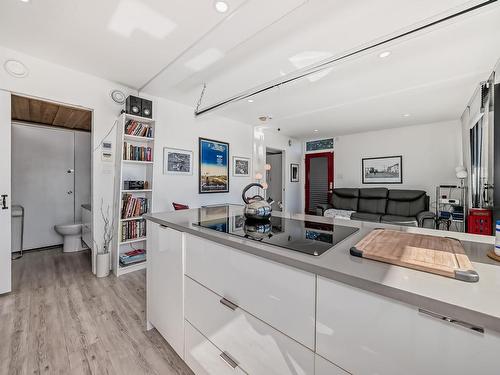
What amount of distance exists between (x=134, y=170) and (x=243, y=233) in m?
2.74

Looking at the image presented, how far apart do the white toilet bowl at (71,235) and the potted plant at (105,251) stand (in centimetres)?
106

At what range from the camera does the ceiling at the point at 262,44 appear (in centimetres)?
179

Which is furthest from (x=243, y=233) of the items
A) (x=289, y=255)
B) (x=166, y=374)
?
(x=166, y=374)

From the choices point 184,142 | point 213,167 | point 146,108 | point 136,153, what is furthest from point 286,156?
point 136,153

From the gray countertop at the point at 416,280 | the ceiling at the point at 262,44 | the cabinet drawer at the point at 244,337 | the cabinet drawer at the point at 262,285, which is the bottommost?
the cabinet drawer at the point at 244,337

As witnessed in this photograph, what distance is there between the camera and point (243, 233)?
120 centimetres

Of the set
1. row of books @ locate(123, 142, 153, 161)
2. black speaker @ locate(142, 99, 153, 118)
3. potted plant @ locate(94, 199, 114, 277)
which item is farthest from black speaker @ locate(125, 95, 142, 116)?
potted plant @ locate(94, 199, 114, 277)

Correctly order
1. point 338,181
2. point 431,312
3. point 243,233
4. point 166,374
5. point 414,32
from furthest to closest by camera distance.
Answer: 1. point 338,181
2. point 414,32
3. point 166,374
4. point 243,233
5. point 431,312

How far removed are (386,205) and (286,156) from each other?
2696mm

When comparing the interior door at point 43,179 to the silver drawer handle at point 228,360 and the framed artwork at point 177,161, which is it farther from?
the silver drawer handle at point 228,360

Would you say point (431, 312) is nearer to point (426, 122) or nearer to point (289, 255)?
point (289, 255)

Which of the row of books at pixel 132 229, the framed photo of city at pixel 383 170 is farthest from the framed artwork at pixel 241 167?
the framed photo of city at pixel 383 170

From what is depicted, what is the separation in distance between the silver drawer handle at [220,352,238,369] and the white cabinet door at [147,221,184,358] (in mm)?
399

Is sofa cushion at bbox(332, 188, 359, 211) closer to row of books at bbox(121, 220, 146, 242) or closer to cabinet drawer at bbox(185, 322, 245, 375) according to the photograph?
row of books at bbox(121, 220, 146, 242)
